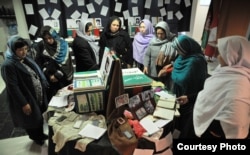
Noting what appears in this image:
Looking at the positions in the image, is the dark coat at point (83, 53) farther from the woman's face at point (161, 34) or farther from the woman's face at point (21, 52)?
the woman's face at point (161, 34)

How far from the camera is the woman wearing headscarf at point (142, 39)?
2869 mm

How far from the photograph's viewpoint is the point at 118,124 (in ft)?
4.32

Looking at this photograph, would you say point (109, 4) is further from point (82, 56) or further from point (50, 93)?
point (50, 93)

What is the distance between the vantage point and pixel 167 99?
158 cm

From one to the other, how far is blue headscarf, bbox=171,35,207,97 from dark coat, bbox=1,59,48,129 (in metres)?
1.44

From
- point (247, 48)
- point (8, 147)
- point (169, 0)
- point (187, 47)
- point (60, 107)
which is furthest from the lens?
point (169, 0)

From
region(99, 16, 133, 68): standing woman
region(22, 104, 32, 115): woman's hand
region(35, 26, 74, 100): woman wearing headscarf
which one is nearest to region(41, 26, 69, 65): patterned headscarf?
region(35, 26, 74, 100): woman wearing headscarf

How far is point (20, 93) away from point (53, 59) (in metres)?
0.62

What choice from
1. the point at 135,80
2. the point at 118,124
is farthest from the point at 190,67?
the point at 118,124

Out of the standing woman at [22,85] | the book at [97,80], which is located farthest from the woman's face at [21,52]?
the book at [97,80]

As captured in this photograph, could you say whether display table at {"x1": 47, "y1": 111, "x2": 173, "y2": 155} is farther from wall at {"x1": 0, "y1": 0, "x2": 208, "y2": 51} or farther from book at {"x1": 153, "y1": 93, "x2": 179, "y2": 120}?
wall at {"x1": 0, "y1": 0, "x2": 208, "y2": 51}

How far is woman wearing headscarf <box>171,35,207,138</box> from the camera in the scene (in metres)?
1.75

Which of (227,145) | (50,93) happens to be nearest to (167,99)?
(227,145)

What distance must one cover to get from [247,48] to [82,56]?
1.74 m
